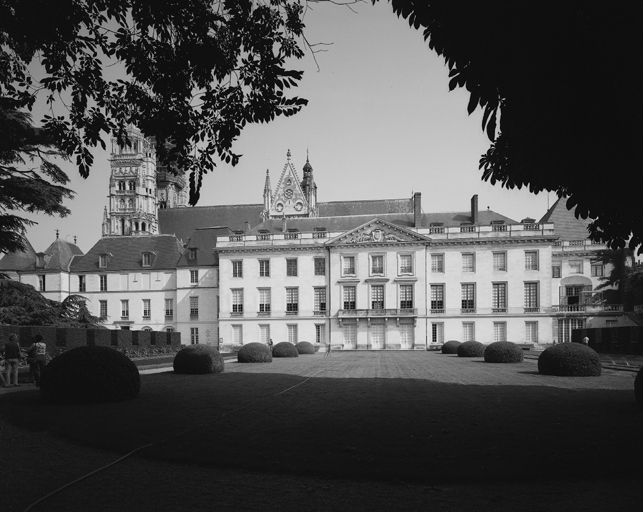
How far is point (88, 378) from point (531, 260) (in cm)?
4561

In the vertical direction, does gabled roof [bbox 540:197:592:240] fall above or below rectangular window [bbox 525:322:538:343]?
above

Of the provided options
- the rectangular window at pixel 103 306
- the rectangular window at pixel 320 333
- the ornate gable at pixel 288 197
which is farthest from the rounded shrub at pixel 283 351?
the ornate gable at pixel 288 197

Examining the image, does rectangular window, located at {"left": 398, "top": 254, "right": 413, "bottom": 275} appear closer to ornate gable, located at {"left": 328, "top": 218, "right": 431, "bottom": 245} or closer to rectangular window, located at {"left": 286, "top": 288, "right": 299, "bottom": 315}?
ornate gable, located at {"left": 328, "top": 218, "right": 431, "bottom": 245}

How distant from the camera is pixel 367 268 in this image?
54.1 metres

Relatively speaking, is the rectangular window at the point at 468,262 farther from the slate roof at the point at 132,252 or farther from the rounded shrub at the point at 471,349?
the slate roof at the point at 132,252

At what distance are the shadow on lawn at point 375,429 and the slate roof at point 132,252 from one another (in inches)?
1770

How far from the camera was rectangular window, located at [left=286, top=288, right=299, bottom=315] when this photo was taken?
5562 centimetres

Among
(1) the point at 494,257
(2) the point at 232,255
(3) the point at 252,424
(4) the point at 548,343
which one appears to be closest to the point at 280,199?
(2) the point at 232,255

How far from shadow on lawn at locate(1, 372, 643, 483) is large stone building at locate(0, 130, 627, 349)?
123ft

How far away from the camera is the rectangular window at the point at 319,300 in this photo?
2170 inches

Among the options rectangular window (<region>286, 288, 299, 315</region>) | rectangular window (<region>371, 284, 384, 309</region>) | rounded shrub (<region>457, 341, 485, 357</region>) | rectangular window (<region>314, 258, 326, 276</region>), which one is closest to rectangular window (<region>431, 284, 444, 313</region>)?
rectangular window (<region>371, 284, 384, 309</region>)

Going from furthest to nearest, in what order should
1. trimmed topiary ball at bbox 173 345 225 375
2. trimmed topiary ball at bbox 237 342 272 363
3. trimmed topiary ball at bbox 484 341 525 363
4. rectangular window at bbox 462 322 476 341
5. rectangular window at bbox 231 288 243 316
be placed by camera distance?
rectangular window at bbox 231 288 243 316
rectangular window at bbox 462 322 476 341
trimmed topiary ball at bbox 237 342 272 363
trimmed topiary ball at bbox 484 341 525 363
trimmed topiary ball at bbox 173 345 225 375

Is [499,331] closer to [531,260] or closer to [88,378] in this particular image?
[531,260]

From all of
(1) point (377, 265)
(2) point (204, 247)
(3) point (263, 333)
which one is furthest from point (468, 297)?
(2) point (204, 247)
